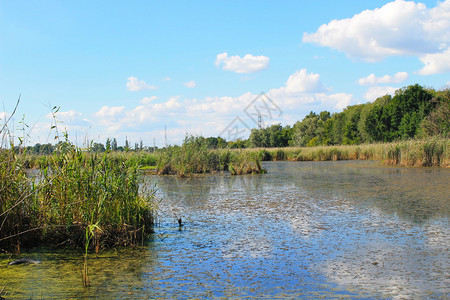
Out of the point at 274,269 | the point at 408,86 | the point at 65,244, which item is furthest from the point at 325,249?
the point at 408,86

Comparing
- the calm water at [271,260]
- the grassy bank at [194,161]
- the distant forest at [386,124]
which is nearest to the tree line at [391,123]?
the distant forest at [386,124]

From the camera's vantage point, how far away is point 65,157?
16.5ft

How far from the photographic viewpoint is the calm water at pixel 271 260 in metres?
3.30

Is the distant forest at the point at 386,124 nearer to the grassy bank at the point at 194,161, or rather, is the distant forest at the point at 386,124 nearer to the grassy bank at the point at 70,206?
the grassy bank at the point at 194,161

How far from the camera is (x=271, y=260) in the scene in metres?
4.09

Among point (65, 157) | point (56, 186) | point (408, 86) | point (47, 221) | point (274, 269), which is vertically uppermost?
point (408, 86)

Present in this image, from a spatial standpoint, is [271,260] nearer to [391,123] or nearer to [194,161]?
[194,161]

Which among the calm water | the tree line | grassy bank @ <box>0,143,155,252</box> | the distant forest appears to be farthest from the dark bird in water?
the tree line

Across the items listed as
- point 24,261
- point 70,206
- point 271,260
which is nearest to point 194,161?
point 70,206

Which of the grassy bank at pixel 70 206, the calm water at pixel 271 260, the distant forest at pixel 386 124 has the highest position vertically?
the distant forest at pixel 386 124

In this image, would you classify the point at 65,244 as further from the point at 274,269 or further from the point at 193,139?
the point at 193,139

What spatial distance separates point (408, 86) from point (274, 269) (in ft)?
117

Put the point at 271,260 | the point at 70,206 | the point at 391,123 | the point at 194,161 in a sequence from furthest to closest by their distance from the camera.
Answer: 1. the point at 391,123
2. the point at 194,161
3. the point at 70,206
4. the point at 271,260

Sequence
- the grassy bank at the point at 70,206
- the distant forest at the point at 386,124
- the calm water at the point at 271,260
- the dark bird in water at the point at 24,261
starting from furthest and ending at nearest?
1. the distant forest at the point at 386,124
2. the grassy bank at the point at 70,206
3. the dark bird in water at the point at 24,261
4. the calm water at the point at 271,260
